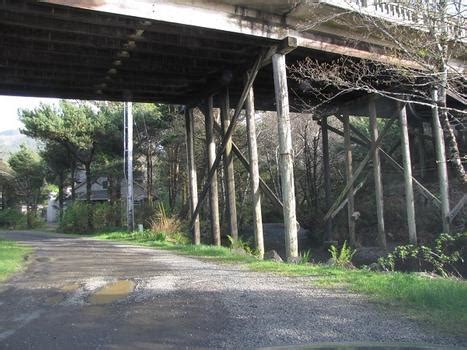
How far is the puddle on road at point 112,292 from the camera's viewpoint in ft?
24.5

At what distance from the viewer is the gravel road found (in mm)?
5211

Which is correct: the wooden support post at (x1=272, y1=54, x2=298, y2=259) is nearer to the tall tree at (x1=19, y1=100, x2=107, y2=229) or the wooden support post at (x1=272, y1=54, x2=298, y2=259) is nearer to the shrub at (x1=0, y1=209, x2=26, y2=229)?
the tall tree at (x1=19, y1=100, x2=107, y2=229)

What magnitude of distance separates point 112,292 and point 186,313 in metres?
2.13

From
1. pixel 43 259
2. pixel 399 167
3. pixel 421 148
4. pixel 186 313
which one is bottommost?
pixel 186 313

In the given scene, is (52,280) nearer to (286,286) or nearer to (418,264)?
(286,286)

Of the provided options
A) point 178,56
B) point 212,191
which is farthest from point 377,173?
point 178,56

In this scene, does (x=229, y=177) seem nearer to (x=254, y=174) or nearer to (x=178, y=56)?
(x=254, y=174)

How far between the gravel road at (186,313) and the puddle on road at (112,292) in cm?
2

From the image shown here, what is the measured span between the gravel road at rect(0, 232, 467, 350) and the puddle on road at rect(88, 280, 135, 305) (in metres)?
0.02

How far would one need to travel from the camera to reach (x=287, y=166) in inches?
513

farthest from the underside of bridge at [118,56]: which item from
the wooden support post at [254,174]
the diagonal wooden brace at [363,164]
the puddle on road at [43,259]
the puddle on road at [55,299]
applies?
the puddle on road at [55,299]

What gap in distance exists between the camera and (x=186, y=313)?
6.43 metres

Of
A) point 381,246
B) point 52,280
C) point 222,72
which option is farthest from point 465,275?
point 52,280

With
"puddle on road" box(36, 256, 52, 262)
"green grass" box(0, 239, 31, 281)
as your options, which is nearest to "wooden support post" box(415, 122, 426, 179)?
"puddle on road" box(36, 256, 52, 262)
